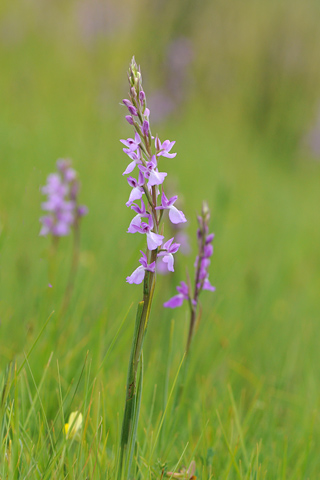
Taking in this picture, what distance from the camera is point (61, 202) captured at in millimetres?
2490

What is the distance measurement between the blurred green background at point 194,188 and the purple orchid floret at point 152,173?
624 millimetres

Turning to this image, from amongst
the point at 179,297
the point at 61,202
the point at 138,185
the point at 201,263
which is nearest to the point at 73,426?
the point at 179,297

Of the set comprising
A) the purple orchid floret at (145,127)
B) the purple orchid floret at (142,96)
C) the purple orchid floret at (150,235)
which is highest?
the purple orchid floret at (142,96)

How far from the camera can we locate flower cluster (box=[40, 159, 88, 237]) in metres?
2.41

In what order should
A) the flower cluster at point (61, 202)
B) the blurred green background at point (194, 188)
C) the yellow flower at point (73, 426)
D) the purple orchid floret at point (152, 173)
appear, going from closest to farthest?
the purple orchid floret at point (152, 173)
the yellow flower at point (73, 426)
the blurred green background at point (194, 188)
the flower cluster at point (61, 202)

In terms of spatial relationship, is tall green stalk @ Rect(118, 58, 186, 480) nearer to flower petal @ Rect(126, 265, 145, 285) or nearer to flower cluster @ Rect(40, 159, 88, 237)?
flower petal @ Rect(126, 265, 145, 285)

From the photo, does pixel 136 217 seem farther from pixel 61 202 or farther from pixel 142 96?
pixel 61 202

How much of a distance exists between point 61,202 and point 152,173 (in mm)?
1350

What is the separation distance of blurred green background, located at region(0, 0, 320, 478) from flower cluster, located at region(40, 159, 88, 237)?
134 millimetres

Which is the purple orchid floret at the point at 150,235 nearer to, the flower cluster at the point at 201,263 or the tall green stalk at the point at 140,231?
the tall green stalk at the point at 140,231

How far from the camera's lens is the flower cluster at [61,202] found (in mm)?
2412

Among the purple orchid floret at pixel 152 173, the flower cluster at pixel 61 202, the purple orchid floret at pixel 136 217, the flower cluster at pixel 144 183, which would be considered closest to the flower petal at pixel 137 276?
the flower cluster at pixel 144 183

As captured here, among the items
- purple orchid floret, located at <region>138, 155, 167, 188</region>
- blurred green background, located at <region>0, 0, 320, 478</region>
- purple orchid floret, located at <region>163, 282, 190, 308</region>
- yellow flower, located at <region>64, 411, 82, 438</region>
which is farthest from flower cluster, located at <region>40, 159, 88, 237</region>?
purple orchid floret, located at <region>138, 155, 167, 188</region>

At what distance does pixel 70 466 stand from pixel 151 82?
7.80 meters
